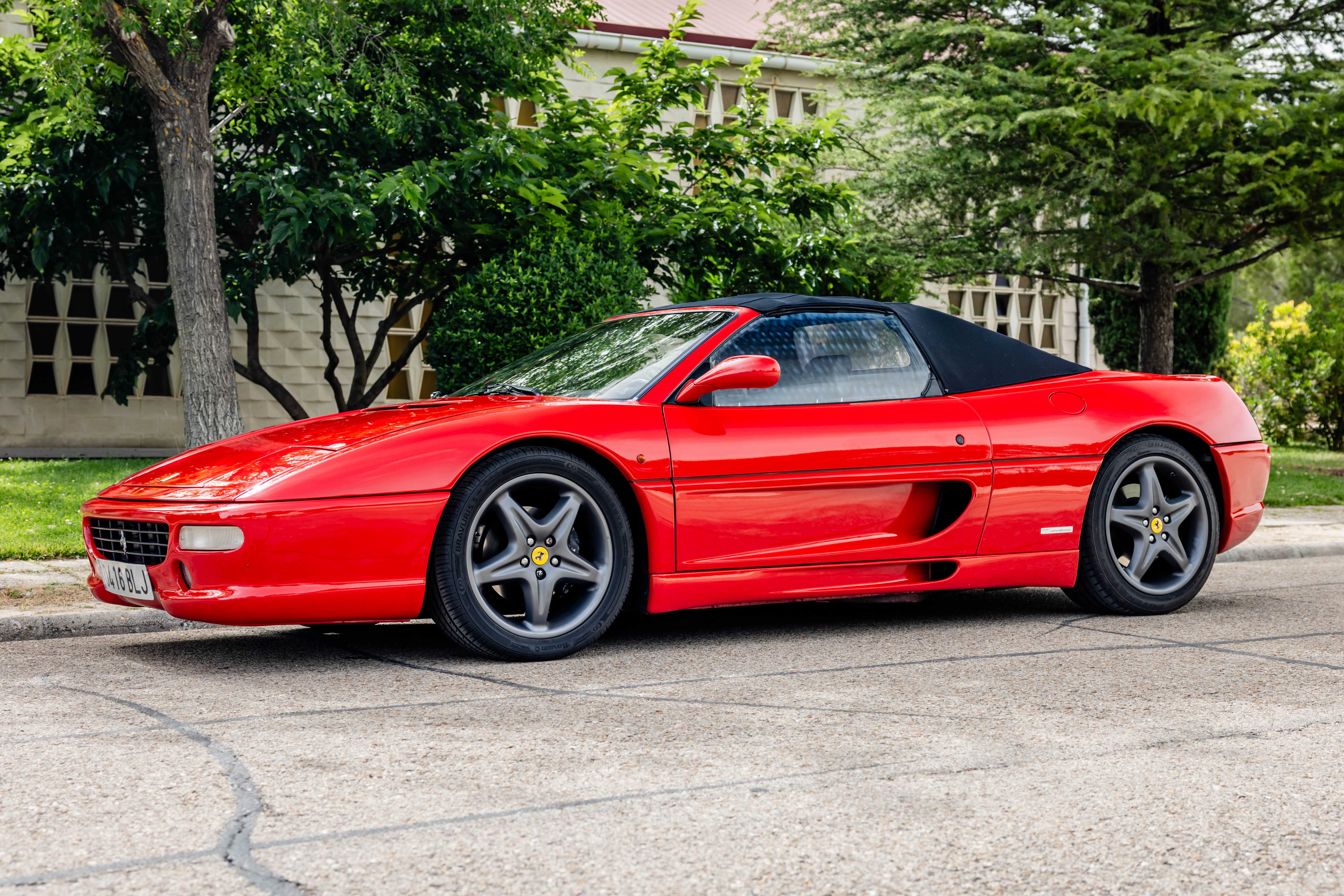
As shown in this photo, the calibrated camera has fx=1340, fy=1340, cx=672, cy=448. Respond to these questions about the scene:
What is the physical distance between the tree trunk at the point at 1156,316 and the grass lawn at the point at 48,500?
11.0 meters

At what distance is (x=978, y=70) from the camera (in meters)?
14.1

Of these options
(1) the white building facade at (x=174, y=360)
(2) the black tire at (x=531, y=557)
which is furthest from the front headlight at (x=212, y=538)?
(1) the white building facade at (x=174, y=360)

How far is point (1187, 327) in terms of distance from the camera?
2120 centimetres

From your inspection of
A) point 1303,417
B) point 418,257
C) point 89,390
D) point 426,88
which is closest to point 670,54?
point 426,88

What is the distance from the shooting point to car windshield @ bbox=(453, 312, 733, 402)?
17.9 ft

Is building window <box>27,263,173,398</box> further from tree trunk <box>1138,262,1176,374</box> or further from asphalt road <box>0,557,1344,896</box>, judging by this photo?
asphalt road <box>0,557,1344,896</box>

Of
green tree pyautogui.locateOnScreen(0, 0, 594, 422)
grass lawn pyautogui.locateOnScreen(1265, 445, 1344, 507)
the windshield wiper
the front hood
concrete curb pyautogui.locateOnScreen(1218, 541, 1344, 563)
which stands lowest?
concrete curb pyautogui.locateOnScreen(1218, 541, 1344, 563)

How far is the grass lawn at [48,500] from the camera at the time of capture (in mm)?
7758

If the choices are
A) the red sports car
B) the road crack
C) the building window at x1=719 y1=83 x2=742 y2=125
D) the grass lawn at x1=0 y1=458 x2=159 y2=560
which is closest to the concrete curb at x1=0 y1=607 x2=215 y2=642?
the red sports car

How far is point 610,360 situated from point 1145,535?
102 inches

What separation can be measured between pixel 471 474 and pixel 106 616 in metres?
2.21

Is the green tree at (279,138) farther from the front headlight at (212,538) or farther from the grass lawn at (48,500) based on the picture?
the front headlight at (212,538)

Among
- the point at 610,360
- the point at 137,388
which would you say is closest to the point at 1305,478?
the point at 610,360

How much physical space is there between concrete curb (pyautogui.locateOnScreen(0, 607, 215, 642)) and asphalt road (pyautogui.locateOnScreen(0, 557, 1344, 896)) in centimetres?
25
